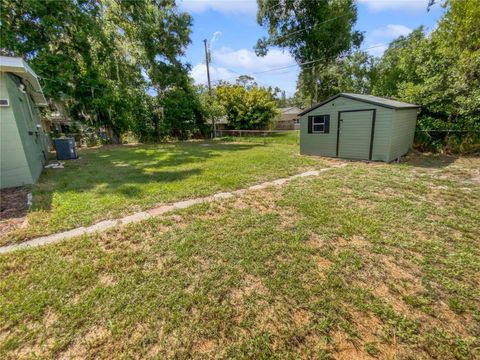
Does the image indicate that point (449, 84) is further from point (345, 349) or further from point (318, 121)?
point (345, 349)

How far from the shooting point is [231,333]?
1.74 metres

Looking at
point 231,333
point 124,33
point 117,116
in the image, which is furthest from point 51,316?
point 124,33

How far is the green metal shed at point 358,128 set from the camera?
765 cm

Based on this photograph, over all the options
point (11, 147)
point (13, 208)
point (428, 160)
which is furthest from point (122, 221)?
point (428, 160)

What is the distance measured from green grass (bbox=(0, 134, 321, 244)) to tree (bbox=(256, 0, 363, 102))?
52.5 ft

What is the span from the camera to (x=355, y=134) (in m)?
8.33

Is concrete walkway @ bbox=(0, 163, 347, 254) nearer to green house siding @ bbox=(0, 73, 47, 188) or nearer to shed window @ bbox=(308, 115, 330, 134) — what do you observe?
green house siding @ bbox=(0, 73, 47, 188)

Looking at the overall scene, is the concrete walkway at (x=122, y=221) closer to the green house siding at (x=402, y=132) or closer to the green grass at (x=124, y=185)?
the green grass at (x=124, y=185)

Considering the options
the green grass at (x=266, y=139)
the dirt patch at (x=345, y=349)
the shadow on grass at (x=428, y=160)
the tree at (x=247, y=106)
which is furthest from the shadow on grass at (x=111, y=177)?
the tree at (x=247, y=106)

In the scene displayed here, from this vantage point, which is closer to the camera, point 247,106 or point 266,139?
point 266,139

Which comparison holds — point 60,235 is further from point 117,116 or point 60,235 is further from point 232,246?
point 117,116

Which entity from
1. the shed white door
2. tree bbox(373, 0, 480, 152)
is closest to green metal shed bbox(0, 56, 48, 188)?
the shed white door

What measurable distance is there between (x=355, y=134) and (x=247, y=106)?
40.1 feet

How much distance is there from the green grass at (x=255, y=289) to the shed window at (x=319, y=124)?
5.91m
